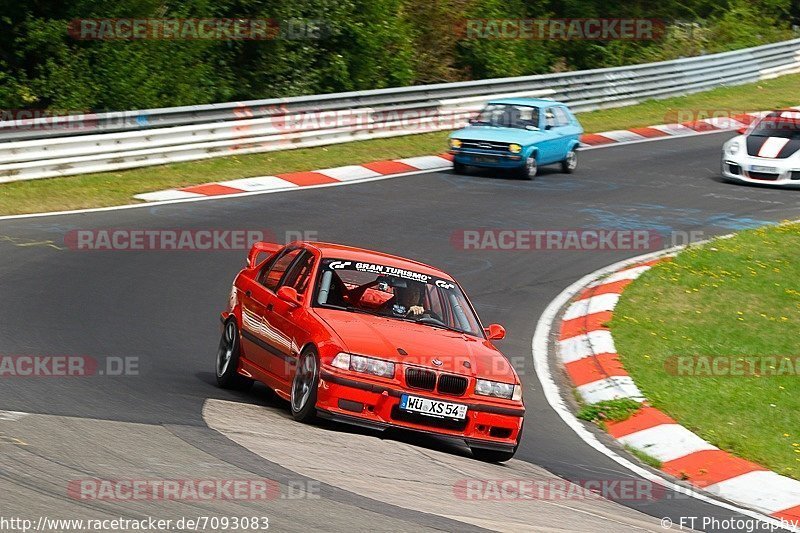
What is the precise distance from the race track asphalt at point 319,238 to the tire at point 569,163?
0.82 feet

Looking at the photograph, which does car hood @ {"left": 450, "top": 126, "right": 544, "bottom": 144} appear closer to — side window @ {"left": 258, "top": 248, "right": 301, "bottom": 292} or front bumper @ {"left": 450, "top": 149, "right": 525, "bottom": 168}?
front bumper @ {"left": 450, "top": 149, "right": 525, "bottom": 168}

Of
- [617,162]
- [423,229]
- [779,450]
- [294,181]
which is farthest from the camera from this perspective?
[617,162]

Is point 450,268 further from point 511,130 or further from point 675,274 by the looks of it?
point 511,130

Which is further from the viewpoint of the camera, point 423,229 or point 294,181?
point 294,181

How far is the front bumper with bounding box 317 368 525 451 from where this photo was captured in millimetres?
8102

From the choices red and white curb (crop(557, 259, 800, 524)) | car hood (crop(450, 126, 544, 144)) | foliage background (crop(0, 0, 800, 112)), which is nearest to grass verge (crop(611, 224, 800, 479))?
red and white curb (crop(557, 259, 800, 524))

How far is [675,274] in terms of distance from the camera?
48.1 ft

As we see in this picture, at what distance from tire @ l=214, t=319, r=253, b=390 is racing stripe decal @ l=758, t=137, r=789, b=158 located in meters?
15.0

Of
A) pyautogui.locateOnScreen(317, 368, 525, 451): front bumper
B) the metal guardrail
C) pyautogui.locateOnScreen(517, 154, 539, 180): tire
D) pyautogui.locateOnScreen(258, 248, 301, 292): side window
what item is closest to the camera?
pyautogui.locateOnScreen(317, 368, 525, 451): front bumper

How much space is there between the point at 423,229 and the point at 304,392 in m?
8.69

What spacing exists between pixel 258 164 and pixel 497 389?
42.9ft

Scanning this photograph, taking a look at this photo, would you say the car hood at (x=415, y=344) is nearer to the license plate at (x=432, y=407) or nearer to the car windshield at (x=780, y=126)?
the license plate at (x=432, y=407)

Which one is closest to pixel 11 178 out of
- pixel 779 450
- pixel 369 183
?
pixel 369 183

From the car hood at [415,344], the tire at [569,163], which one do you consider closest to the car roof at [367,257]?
the car hood at [415,344]
